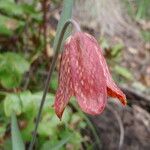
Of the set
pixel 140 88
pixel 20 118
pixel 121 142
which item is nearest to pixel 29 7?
pixel 20 118

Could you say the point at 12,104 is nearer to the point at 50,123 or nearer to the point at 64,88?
the point at 50,123

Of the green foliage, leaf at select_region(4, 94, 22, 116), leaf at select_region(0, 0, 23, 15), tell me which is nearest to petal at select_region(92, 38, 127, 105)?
leaf at select_region(4, 94, 22, 116)

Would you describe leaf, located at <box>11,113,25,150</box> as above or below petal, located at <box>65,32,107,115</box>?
below

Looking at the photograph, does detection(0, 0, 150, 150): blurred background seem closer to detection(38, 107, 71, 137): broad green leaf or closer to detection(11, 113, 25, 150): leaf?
detection(38, 107, 71, 137): broad green leaf

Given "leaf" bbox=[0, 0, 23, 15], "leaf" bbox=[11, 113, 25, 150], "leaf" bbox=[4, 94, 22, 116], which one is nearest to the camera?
"leaf" bbox=[11, 113, 25, 150]

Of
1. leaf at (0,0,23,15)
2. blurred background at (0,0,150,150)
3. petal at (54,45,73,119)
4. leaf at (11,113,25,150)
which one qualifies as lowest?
blurred background at (0,0,150,150)

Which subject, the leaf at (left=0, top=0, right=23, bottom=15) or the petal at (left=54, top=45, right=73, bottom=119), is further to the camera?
the leaf at (left=0, top=0, right=23, bottom=15)
